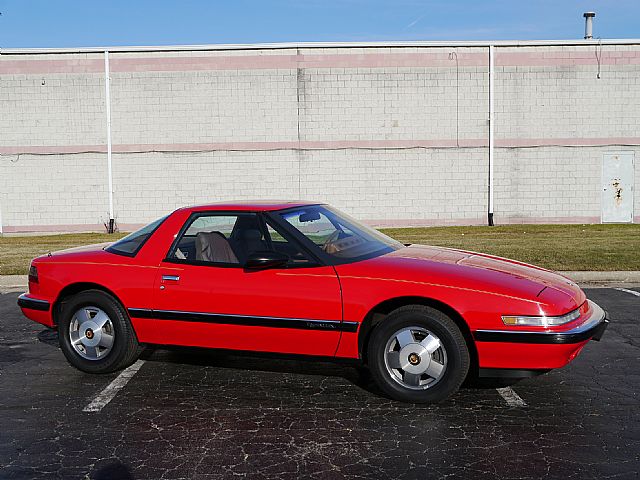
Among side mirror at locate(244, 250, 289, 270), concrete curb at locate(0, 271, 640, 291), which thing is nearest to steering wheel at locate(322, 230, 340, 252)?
side mirror at locate(244, 250, 289, 270)

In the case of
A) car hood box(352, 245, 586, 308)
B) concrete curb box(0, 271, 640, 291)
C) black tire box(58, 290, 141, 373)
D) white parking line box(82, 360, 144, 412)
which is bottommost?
white parking line box(82, 360, 144, 412)

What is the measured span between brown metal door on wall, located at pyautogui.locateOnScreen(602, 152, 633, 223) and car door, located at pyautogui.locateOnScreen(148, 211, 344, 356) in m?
19.9

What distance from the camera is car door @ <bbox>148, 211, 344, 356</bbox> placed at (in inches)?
204

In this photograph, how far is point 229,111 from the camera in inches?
903

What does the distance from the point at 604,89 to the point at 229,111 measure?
11892mm

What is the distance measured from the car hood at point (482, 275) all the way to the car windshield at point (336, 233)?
0.67 feet

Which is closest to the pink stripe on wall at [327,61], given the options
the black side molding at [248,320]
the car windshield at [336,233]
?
the car windshield at [336,233]

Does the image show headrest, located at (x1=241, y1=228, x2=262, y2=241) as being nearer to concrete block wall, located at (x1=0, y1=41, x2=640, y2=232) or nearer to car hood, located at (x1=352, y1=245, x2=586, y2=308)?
car hood, located at (x1=352, y1=245, x2=586, y2=308)

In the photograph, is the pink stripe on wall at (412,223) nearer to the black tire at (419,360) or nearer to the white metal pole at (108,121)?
the white metal pole at (108,121)

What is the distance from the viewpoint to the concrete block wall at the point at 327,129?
22781 mm

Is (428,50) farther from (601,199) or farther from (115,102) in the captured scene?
(115,102)

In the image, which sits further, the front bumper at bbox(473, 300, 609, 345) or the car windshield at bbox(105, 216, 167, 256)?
the car windshield at bbox(105, 216, 167, 256)

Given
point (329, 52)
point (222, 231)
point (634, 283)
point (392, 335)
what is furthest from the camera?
point (329, 52)

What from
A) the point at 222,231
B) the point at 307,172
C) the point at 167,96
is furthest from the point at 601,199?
the point at 222,231
